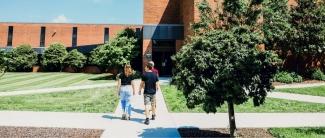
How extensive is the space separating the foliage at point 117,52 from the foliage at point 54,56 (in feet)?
61.1

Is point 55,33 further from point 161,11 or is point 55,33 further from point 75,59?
point 161,11

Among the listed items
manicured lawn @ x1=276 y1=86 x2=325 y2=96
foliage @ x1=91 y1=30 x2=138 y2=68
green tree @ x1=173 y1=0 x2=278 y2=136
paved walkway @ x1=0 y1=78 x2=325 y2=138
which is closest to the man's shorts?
paved walkway @ x1=0 y1=78 x2=325 y2=138

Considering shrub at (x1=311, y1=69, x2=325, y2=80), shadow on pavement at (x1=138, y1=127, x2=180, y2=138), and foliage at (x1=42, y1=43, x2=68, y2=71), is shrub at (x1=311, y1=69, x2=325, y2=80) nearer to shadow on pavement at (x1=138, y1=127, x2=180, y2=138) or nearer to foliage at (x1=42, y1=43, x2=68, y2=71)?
shadow on pavement at (x1=138, y1=127, x2=180, y2=138)

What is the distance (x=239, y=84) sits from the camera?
746 centimetres

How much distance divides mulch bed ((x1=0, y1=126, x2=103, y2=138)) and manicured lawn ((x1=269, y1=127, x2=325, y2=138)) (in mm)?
4330

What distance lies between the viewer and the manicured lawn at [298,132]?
8688 mm

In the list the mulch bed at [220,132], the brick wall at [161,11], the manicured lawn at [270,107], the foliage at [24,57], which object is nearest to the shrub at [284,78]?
the manicured lawn at [270,107]

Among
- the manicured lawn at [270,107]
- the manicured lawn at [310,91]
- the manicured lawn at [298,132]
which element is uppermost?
the manicured lawn at [310,91]

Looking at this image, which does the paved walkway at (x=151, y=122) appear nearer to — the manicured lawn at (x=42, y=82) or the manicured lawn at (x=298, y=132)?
the manicured lawn at (x=298, y=132)

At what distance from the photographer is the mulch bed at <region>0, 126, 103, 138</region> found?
332 inches

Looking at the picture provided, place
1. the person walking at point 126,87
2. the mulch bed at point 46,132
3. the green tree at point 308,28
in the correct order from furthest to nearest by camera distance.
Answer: the green tree at point 308,28, the person walking at point 126,87, the mulch bed at point 46,132

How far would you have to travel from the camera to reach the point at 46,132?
28.8 ft

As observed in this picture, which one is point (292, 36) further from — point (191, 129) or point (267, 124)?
point (191, 129)

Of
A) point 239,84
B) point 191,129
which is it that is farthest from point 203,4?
point 191,129
